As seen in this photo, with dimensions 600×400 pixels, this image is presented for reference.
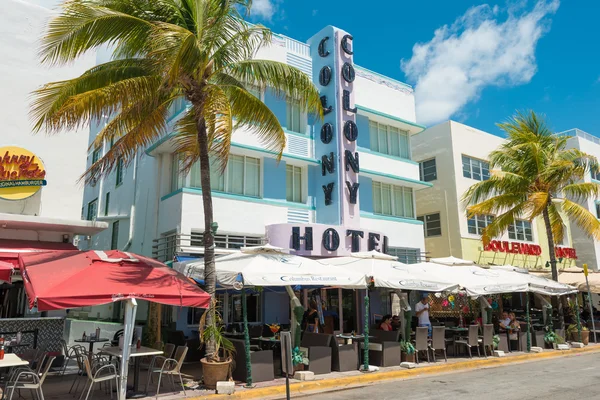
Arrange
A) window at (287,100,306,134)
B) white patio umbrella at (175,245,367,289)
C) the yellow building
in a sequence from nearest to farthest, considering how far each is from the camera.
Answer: white patio umbrella at (175,245,367,289) < window at (287,100,306,134) < the yellow building

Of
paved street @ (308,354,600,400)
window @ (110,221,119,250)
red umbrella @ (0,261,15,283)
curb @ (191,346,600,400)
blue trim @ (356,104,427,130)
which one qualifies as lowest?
paved street @ (308,354,600,400)

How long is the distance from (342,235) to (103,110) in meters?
10.5

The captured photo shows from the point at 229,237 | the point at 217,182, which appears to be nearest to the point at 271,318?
the point at 229,237

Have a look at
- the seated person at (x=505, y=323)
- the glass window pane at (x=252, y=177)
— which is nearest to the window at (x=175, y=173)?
the glass window pane at (x=252, y=177)

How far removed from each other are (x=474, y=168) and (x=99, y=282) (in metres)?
24.4

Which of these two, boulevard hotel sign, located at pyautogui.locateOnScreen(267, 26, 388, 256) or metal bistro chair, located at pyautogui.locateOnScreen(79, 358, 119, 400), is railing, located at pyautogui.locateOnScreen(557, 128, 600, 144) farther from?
metal bistro chair, located at pyautogui.locateOnScreen(79, 358, 119, 400)

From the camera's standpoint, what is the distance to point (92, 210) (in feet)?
84.1

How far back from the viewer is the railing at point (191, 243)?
1620cm

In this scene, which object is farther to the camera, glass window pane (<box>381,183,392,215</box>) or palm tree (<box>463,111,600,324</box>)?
glass window pane (<box>381,183,392,215</box>)

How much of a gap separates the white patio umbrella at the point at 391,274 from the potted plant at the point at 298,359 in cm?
264

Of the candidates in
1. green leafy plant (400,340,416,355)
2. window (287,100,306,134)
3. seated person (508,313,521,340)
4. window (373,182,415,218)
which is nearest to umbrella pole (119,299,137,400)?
green leafy plant (400,340,416,355)

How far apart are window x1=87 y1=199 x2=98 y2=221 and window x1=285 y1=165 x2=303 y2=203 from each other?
35.0 ft

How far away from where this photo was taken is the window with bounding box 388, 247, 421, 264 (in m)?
22.7

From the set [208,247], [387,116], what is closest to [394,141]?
[387,116]
